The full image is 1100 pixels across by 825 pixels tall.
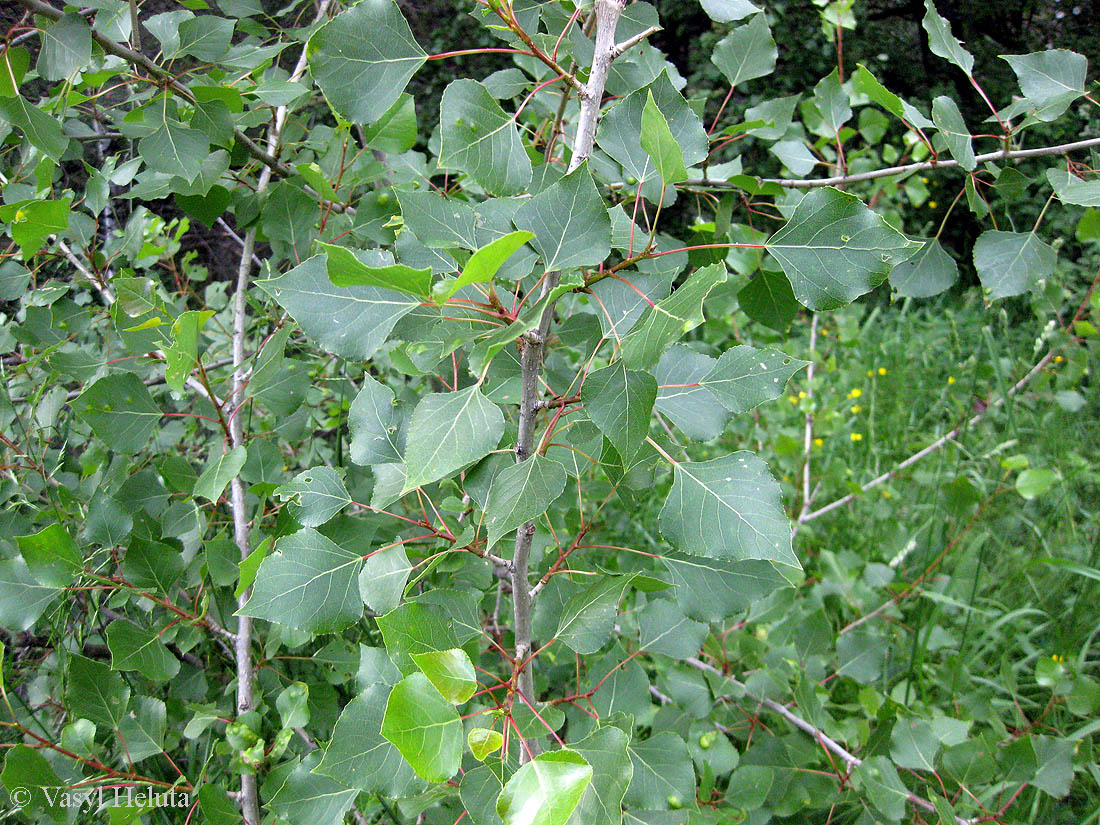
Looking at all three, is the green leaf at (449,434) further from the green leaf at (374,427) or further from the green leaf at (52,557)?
the green leaf at (52,557)

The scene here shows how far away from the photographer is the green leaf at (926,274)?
0.82 meters

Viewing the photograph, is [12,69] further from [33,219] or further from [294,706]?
[294,706]

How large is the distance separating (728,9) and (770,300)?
0.33 metres

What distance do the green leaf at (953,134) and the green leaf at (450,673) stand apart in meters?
0.70

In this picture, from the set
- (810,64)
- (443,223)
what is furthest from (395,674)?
(810,64)

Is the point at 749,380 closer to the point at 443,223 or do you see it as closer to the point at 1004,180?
the point at 443,223

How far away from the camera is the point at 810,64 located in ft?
14.8

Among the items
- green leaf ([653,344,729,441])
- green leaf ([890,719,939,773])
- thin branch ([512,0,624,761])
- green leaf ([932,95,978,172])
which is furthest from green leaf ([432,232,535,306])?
green leaf ([890,719,939,773])

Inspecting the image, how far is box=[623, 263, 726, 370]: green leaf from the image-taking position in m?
0.45

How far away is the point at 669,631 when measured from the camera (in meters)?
0.84

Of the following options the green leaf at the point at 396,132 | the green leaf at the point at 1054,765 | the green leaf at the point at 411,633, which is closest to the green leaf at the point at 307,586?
the green leaf at the point at 411,633

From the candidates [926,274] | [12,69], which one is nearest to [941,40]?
[926,274]

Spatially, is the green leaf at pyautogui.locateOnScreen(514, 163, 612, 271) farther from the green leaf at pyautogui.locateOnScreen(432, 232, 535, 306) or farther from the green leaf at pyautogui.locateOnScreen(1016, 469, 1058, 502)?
the green leaf at pyautogui.locateOnScreen(1016, 469, 1058, 502)

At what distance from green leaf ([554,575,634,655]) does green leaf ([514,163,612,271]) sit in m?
0.27
